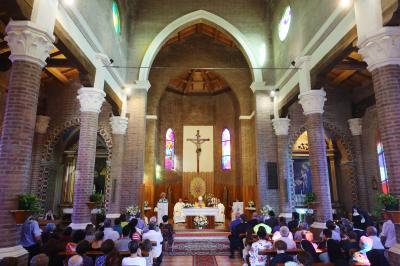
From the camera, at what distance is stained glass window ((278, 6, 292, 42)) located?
13.1 metres

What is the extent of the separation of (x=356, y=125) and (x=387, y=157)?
9450 mm

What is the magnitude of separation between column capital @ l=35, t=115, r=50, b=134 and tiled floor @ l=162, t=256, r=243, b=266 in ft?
29.5

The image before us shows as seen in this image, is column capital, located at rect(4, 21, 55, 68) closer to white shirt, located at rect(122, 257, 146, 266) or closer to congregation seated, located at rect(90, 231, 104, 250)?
congregation seated, located at rect(90, 231, 104, 250)

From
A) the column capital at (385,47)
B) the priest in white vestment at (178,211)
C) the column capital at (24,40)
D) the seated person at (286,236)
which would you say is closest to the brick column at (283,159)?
the priest in white vestment at (178,211)

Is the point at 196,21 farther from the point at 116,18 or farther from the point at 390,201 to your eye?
the point at 390,201

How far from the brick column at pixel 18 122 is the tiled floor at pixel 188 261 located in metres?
4.43

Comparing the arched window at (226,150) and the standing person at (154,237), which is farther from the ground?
the arched window at (226,150)

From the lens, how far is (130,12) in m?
15.2

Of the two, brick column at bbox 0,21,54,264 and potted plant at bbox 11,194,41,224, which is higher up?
brick column at bbox 0,21,54,264

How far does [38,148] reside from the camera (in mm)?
14289

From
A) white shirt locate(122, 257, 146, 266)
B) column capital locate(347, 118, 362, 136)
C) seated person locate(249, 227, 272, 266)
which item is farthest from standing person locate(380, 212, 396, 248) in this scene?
column capital locate(347, 118, 362, 136)

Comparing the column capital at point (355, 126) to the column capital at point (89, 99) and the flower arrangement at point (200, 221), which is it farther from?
the column capital at point (89, 99)

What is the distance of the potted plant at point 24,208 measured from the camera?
5604 mm

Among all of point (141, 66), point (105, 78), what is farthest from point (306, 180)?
point (105, 78)
